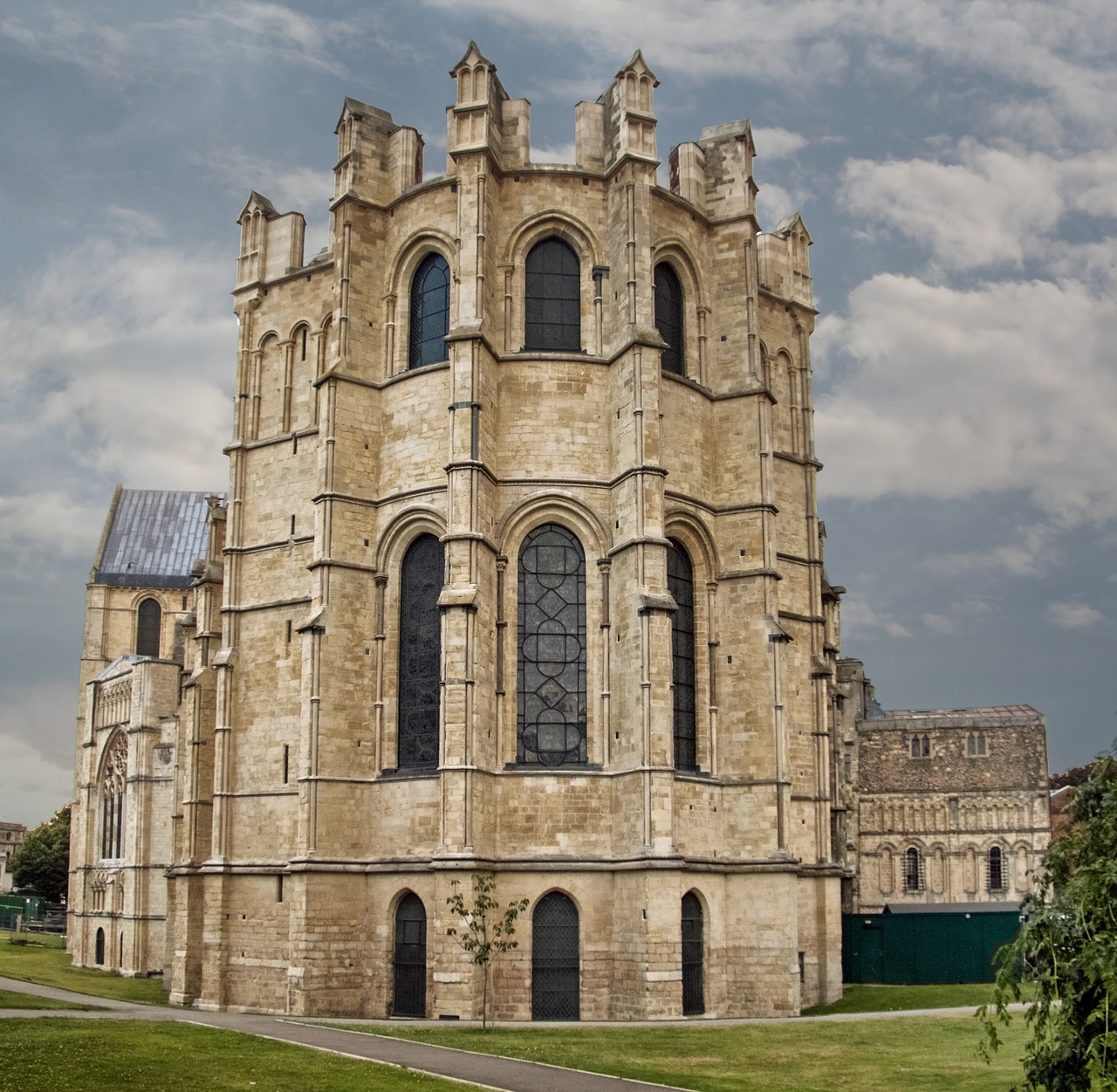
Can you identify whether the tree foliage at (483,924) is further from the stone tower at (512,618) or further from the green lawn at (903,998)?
the green lawn at (903,998)

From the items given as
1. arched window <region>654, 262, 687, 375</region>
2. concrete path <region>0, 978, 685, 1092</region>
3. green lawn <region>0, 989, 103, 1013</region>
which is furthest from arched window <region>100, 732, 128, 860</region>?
arched window <region>654, 262, 687, 375</region>

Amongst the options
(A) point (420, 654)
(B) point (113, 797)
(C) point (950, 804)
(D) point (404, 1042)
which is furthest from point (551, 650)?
(C) point (950, 804)

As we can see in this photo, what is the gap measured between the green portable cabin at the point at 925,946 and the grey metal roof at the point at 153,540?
41.3 m

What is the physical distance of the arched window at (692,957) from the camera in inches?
1136

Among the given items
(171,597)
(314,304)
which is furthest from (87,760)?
(314,304)

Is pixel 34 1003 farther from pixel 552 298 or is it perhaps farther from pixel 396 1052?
pixel 552 298

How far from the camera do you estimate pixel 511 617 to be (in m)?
30.0

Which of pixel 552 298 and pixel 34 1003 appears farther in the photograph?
pixel 552 298

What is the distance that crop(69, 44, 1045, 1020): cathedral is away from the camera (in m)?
28.5

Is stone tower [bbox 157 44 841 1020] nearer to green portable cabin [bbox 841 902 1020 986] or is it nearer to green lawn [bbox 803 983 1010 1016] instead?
green lawn [bbox 803 983 1010 1016]

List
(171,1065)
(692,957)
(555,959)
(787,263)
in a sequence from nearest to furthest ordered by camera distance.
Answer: (171,1065), (555,959), (692,957), (787,263)

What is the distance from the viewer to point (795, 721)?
115 ft

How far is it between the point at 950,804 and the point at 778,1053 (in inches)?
1937

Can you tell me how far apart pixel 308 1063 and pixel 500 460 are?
50.4ft
